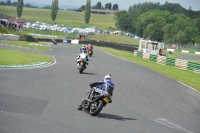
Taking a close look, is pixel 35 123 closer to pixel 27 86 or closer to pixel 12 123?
pixel 12 123

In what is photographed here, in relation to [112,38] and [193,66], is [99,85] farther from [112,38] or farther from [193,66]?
[112,38]

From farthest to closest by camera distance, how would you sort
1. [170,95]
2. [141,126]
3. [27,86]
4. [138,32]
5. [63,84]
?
[138,32], [170,95], [63,84], [27,86], [141,126]

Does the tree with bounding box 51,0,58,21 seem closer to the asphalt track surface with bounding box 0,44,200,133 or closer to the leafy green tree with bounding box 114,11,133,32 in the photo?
the leafy green tree with bounding box 114,11,133,32

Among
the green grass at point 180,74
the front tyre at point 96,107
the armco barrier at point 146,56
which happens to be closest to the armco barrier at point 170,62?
the green grass at point 180,74

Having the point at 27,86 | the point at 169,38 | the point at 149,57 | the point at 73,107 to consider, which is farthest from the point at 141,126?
the point at 169,38

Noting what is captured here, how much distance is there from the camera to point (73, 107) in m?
13.0

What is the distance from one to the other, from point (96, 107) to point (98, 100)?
7.7 inches

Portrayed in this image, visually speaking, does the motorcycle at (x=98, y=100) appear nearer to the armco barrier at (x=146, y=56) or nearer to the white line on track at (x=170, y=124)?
the white line on track at (x=170, y=124)

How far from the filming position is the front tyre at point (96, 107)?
470 inches

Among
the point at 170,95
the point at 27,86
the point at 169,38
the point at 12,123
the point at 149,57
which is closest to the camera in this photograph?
the point at 12,123

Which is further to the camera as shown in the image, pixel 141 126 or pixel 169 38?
pixel 169 38

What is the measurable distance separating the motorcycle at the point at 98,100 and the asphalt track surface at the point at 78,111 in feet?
0.77

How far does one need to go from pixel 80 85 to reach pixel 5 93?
5376mm

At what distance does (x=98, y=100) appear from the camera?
12.1 metres
